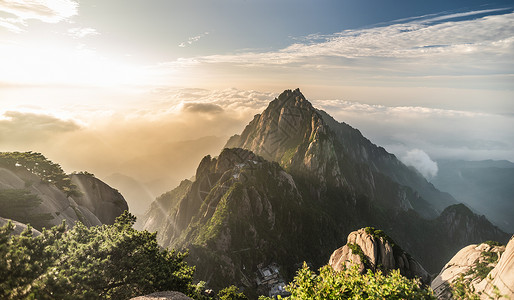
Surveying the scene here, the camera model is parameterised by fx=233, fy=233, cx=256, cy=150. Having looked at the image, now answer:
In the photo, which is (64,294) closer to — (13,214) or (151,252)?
(151,252)

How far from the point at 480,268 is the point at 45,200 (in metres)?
87.7

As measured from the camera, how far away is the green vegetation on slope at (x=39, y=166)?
55.9m

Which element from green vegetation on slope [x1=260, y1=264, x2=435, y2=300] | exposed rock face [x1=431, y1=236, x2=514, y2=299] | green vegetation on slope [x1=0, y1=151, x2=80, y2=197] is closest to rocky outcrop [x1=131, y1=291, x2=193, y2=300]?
green vegetation on slope [x1=260, y1=264, x2=435, y2=300]

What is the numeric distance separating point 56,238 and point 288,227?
A: 5770 inches

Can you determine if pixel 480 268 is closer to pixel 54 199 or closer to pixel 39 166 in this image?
pixel 54 199

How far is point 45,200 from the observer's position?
51.2m

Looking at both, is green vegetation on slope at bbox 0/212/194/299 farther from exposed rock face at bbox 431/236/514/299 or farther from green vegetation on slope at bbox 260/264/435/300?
exposed rock face at bbox 431/236/514/299

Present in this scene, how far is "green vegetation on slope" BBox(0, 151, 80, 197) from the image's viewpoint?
55.9 metres

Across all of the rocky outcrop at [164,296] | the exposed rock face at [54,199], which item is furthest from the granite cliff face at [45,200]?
the rocky outcrop at [164,296]

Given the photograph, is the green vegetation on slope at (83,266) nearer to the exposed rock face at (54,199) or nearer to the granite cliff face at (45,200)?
the granite cliff face at (45,200)

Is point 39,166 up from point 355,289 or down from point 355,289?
up

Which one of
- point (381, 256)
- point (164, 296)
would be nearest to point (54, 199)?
point (164, 296)

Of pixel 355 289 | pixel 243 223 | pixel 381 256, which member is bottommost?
pixel 243 223

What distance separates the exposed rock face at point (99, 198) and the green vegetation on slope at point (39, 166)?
1391 cm
